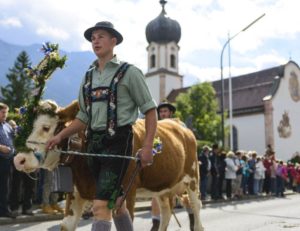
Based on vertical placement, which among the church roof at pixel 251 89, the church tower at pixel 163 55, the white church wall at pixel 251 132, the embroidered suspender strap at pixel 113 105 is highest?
the church tower at pixel 163 55

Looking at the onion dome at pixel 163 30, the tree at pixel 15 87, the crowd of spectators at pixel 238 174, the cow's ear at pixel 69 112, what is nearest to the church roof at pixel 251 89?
the onion dome at pixel 163 30

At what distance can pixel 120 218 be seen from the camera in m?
3.71

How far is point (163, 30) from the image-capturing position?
6581cm

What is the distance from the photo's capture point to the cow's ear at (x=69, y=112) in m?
4.25

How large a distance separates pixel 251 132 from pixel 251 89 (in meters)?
6.08

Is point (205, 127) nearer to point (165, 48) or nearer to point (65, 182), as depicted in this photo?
point (165, 48)

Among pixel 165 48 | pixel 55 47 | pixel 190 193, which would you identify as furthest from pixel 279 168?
pixel 165 48

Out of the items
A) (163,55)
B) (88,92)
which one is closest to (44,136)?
(88,92)

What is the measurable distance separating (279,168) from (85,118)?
1983 cm

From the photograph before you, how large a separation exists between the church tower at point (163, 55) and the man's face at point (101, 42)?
60317mm

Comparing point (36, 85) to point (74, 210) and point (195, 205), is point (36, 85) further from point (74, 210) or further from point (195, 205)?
point (195, 205)

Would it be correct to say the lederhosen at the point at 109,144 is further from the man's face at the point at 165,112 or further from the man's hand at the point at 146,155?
the man's face at the point at 165,112

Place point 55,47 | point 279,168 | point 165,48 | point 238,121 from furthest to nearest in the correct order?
point 165,48
point 238,121
point 279,168
point 55,47

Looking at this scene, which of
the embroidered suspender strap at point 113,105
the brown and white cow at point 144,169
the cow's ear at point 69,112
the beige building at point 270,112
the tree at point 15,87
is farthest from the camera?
the tree at point 15,87
